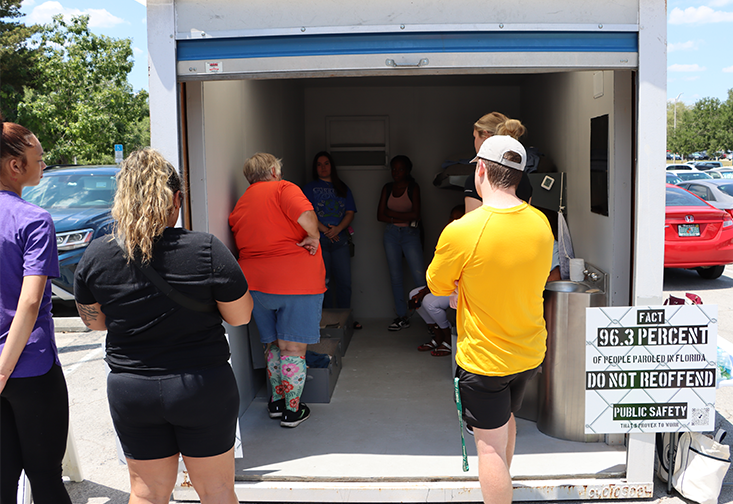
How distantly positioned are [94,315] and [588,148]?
3.23 metres

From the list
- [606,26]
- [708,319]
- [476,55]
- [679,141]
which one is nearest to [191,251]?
[476,55]

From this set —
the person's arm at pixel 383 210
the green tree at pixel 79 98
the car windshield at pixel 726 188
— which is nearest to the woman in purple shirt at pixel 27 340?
the person's arm at pixel 383 210

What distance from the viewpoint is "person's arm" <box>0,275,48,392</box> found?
2100 mm

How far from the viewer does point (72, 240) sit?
7.30m

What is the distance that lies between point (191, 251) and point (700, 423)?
8.67 feet

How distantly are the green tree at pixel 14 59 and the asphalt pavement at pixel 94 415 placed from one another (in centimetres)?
1829

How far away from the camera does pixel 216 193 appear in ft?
12.0

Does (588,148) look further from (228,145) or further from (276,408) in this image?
(276,408)

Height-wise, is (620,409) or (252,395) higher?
(620,409)

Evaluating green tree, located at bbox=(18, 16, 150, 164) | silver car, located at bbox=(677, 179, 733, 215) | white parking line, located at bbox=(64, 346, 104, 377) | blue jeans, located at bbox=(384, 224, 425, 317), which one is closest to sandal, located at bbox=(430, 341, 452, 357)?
blue jeans, located at bbox=(384, 224, 425, 317)

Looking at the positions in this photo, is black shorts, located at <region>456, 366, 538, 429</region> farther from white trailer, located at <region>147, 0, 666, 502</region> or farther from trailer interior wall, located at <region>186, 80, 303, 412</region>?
trailer interior wall, located at <region>186, 80, 303, 412</region>

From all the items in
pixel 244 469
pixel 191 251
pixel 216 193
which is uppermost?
pixel 216 193

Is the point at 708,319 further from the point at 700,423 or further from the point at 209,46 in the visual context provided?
the point at 209,46

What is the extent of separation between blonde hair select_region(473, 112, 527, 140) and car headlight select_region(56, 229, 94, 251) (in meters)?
5.59
